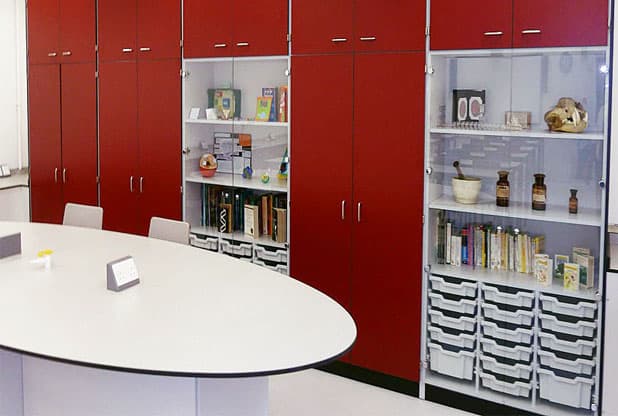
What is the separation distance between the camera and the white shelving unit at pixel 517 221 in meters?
3.62

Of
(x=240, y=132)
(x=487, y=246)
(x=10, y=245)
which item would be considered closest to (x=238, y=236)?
(x=240, y=132)

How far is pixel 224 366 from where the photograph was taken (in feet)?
7.30

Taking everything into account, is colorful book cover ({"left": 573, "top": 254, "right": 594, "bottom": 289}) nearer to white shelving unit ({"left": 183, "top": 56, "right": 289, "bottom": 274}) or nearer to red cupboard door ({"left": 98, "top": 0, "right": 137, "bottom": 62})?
white shelving unit ({"left": 183, "top": 56, "right": 289, "bottom": 274})

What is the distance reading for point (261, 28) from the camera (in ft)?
15.3

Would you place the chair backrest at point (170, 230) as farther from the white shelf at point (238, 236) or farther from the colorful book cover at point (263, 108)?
the colorful book cover at point (263, 108)

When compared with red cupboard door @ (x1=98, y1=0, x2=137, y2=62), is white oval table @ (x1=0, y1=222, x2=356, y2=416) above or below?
below

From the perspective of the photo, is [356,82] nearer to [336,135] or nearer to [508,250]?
[336,135]

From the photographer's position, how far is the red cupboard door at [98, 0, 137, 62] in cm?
541

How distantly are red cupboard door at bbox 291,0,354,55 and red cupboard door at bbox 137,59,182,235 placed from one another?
1157 mm

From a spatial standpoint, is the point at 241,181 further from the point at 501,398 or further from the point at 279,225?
the point at 501,398

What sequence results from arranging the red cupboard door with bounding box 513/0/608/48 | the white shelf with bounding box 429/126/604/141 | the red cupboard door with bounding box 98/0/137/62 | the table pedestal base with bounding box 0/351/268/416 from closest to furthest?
1. the table pedestal base with bounding box 0/351/268/416
2. the red cupboard door with bounding box 513/0/608/48
3. the white shelf with bounding box 429/126/604/141
4. the red cupboard door with bounding box 98/0/137/62

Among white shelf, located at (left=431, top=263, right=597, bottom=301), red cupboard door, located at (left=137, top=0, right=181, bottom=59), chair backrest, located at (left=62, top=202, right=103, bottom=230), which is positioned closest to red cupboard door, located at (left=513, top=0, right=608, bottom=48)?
white shelf, located at (left=431, top=263, right=597, bottom=301)

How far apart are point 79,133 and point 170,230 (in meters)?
2.14

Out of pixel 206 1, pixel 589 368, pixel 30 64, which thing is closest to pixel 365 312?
pixel 589 368
